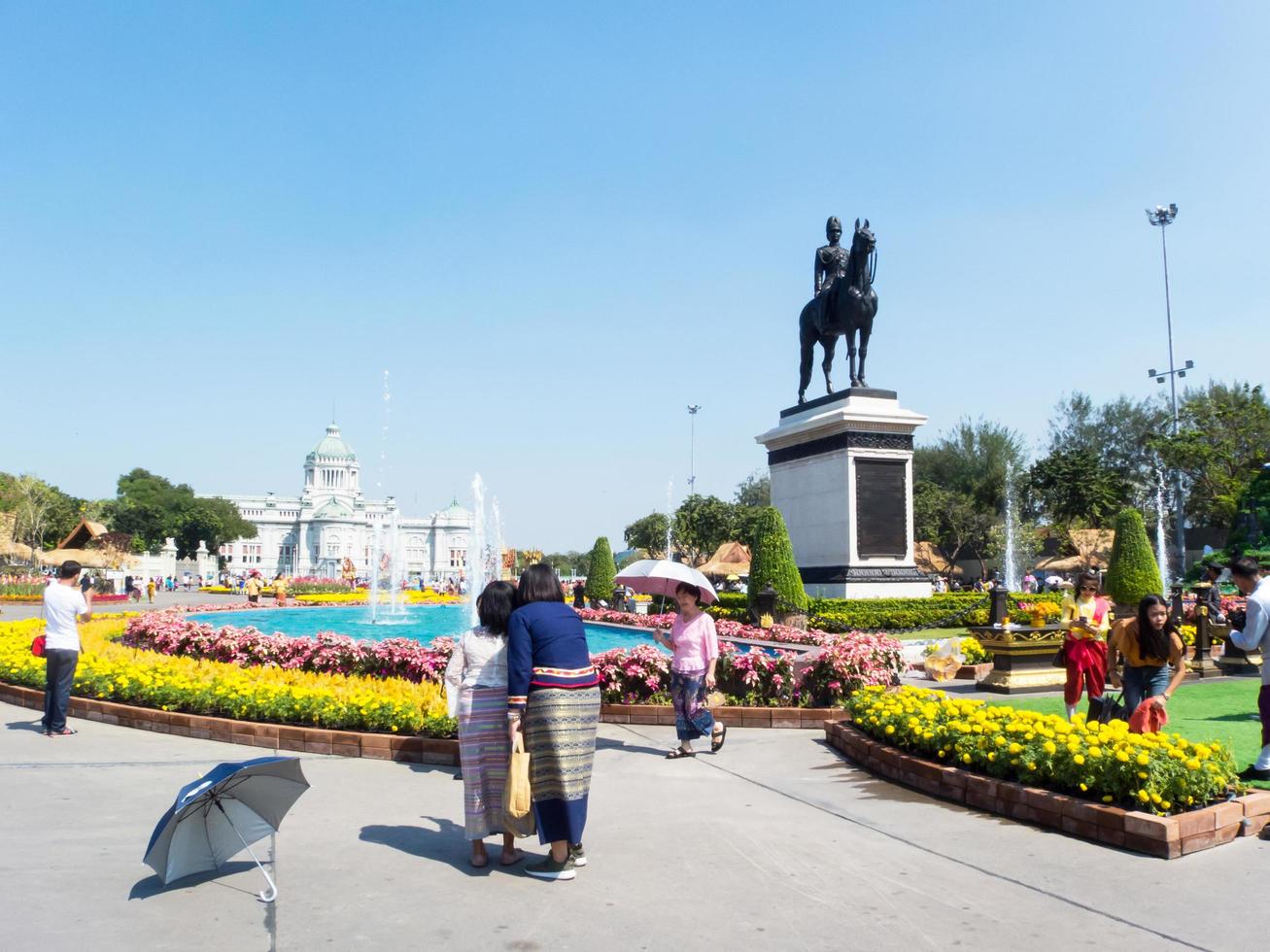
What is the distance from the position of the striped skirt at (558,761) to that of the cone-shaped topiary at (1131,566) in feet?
59.6

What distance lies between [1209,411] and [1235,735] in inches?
1665

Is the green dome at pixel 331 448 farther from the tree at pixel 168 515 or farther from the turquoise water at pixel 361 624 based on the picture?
the turquoise water at pixel 361 624

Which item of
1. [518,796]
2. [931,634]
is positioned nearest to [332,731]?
[518,796]

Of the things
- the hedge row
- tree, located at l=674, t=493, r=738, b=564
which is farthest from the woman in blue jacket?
tree, located at l=674, t=493, r=738, b=564

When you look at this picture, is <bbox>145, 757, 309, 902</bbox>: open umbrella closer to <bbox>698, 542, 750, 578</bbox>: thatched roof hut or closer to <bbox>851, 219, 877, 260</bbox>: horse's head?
<bbox>851, 219, 877, 260</bbox>: horse's head

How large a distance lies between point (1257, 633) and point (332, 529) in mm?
149091

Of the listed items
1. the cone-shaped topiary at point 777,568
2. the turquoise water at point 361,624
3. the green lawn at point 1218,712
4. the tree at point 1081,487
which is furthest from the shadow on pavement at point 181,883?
the tree at point 1081,487

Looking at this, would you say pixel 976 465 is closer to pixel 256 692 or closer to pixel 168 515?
pixel 256 692

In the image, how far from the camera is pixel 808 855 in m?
5.72

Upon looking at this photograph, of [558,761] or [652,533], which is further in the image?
[652,533]

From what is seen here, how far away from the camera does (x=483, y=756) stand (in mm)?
5570

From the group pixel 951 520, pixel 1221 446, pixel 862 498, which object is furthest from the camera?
pixel 951 520

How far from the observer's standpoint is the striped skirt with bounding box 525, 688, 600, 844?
17.4ft

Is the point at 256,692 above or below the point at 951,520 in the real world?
below
